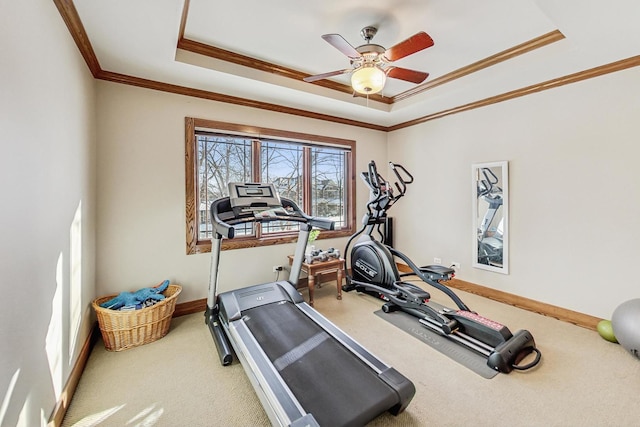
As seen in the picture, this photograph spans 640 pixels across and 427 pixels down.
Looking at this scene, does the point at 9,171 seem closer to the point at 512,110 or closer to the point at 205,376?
the point at 205,376

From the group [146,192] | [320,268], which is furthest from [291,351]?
[146,192]

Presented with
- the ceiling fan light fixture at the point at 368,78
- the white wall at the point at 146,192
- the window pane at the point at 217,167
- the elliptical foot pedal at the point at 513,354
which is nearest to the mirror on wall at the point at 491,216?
the elliptical foot pedal at the point at 513,354

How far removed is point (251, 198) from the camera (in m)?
2.73

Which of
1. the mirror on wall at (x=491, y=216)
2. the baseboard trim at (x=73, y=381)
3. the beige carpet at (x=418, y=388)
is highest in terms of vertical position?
the mirror on wall at (x=491, y=216)

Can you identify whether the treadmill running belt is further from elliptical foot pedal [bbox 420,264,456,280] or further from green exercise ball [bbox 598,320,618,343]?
Answer: green exercise ball [bbox 598,320,618,343]

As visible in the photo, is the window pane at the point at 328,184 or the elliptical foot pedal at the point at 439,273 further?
the window pane at the point at 328,184

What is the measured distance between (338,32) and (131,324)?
10.4 feet

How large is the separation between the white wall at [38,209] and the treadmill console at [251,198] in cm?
118

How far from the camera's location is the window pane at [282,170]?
3.80 metres

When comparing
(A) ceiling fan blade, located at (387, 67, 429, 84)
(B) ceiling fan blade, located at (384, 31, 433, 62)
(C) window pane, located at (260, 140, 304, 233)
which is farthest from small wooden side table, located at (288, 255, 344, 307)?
(B) ceiling fan blade, located at (384, 31, 433, 62)

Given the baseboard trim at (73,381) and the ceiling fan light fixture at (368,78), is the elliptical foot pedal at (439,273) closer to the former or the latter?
the ceiling fan light fixture at (368,78)

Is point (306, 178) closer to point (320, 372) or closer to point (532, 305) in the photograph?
point (320, 372)

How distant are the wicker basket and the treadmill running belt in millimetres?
801

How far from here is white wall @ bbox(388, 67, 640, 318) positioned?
2650mm
